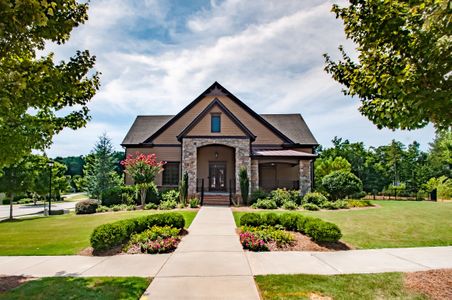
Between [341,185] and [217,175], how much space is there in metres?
9.70

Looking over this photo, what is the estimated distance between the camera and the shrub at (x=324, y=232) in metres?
8.16

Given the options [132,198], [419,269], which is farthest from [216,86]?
[419,269]

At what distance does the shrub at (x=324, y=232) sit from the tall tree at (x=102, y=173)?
18.7m

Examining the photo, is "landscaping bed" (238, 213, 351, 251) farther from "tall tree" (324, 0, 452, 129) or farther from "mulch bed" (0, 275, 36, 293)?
"mulch bed" (0, 275, 36, 293)

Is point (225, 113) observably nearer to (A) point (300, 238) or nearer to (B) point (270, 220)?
(B) point (270, 220)

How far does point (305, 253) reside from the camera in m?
7.58

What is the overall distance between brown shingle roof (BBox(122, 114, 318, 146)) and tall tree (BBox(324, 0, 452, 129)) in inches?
745

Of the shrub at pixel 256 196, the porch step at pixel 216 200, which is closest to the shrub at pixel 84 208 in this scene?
the porch step at pixel 216 200

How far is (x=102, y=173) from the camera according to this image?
889 inches

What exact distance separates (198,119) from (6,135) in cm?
1498

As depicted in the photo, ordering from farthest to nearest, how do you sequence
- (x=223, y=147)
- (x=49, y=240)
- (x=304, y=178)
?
1. (x=223, y=147)
2. (x=304, y=178)
3. (x=49, y=240)

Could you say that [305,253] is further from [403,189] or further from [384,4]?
[403,189]

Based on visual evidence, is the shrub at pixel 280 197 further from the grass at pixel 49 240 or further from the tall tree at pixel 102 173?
the tall tree at pixel 102 173

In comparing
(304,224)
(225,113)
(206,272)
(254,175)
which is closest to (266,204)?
(254,175)
